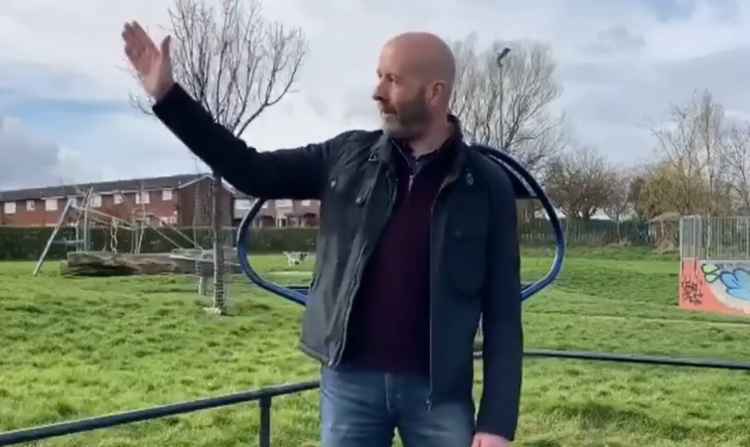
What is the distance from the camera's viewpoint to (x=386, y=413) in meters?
1.96

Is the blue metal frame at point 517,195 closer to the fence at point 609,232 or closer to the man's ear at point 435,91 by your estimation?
the man's ear at point 435,91

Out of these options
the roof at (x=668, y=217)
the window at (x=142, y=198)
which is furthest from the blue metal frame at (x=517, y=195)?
the roof at (x=668, y=217)

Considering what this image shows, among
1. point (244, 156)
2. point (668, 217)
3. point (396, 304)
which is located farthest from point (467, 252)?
point (668, 217)

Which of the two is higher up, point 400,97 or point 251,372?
point 400,97

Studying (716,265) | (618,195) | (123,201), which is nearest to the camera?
(716,265)

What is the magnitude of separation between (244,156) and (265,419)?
1655 millimetres

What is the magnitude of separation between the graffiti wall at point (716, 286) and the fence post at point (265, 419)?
2049 centimetres

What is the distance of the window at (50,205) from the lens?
225 ft

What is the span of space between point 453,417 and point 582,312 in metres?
15.0

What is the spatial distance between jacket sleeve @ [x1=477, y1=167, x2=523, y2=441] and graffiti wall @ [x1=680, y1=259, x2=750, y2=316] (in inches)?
Answer: 853

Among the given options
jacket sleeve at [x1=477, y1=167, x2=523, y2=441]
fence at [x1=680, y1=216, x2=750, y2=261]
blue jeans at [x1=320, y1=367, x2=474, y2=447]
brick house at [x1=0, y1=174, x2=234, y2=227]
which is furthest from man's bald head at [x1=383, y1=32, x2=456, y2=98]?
brick house at [x1=0, y1=174, x2=234, y2=227]

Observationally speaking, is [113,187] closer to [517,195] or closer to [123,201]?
[123,201]

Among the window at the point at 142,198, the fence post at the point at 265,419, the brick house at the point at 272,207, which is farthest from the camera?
the window at the point at 142,198

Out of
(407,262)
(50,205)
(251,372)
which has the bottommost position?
(251,372)
